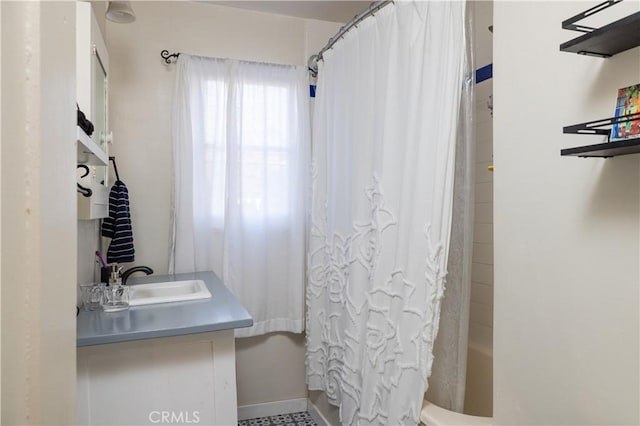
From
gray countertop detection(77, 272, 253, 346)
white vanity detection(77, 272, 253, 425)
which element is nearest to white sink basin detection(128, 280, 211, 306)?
gray countertop detection(77, 272, 253, 346)

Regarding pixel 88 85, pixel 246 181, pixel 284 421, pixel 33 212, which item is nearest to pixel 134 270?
pixel 246 181

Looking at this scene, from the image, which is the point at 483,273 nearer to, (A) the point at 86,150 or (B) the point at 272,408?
(B) the point at 272,408

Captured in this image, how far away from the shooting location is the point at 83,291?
6.09ft

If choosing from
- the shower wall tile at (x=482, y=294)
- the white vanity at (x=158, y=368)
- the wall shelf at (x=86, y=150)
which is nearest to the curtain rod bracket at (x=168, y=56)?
the wall shelf at (x=86, y=150)

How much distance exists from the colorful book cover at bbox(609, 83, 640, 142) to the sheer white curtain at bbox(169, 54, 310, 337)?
6.61 ft

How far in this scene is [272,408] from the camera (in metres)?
2.82

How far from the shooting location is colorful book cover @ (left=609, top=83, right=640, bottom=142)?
802 mm

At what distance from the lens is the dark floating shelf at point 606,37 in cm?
78

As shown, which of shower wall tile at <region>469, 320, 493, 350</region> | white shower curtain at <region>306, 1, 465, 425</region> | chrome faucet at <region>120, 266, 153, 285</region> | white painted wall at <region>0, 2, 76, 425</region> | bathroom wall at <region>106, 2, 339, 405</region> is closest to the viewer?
white painted wall at <region>0, 2, 76, 425</region>

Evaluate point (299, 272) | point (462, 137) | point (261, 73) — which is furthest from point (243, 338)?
point (462, 137)

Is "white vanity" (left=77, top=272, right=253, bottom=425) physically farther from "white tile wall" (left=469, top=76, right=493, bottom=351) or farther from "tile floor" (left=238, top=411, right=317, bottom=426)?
"white tile wall" (left=469, top=76, right=493, bottom=351)

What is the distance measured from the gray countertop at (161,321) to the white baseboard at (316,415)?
1.10m

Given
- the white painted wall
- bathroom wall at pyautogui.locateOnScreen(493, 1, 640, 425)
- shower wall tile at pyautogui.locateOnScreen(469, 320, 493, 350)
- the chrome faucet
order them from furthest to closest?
the chrome faucet → shower wall tile at pyautogui.locateOnScreen(469, 320, 493, 350) → bathroom wall at pyautogui.locateOnScreen(493, 1, 640, 425) → the white painted wall

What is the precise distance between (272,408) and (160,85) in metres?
2.14
